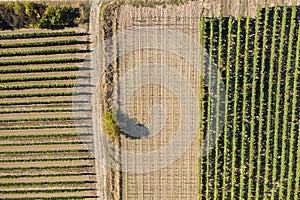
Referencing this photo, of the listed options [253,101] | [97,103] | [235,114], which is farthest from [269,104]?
[97,103]

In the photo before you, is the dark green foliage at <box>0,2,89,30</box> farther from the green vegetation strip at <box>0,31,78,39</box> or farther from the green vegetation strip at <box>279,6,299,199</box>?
the green vegetation strip at <box>279,6,299,199</box>

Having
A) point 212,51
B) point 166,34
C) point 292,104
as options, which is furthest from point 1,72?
point 292,104

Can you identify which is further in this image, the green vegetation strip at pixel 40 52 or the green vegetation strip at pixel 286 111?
the green vegetation strip at pixel 40 52

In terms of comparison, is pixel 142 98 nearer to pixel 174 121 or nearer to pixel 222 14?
pixel 174 121

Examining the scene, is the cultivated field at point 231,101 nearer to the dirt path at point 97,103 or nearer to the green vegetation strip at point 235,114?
the green vegetation strip at point 235,114

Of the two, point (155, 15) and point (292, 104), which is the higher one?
point (155, 15)

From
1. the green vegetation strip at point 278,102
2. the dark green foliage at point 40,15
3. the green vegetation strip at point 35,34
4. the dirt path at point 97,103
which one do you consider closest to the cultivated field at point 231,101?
the green vegetation strip at point 278,102

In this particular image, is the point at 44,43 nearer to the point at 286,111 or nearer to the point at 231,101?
the point at 231,101

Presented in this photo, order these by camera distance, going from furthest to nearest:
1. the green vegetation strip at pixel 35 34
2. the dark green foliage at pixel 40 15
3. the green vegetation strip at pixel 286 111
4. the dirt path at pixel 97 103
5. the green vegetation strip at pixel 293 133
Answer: the green vegetation strip at pixel 35 34, the dirt path at pixel 97 103, the dark green foliage at pixel 40 15, the green vegetation strip at pixel 293 133, the green vegetation strip at pixel 286 111

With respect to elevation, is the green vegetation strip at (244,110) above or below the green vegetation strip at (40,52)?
below

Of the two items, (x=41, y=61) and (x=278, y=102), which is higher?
(x=41, y=61)

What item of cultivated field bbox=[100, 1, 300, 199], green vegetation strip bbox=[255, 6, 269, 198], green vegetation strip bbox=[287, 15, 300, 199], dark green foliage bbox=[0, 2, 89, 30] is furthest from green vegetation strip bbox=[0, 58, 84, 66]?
green vegetation strip bbox=[287, 15, 300, 199]
